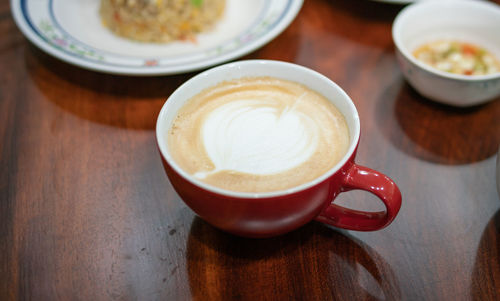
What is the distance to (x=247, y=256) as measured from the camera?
2.75 ft

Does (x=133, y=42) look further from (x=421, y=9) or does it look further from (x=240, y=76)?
(x=421, y=9)

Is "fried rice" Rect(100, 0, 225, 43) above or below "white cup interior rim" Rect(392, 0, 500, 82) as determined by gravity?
below

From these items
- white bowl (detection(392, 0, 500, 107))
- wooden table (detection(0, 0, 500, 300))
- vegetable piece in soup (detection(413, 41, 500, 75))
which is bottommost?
wooden table (detection(0, 0, 500, 300))

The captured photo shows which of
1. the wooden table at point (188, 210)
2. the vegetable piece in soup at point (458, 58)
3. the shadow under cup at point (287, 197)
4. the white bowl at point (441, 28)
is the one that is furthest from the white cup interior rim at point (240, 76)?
the vegetable piece in soup at point (458, 58)

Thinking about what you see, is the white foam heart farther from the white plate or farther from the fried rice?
the fried rice

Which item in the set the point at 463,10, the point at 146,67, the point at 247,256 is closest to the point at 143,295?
the point at 247,256

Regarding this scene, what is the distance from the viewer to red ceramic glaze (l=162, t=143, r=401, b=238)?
678 millimetres

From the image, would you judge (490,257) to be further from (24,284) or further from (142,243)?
(24,284)

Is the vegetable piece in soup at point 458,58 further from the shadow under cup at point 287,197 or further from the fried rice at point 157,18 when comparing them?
the fried rice at point 157,18

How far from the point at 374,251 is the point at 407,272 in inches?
2.7

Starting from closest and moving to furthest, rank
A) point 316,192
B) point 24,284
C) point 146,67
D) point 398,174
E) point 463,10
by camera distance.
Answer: point 316,192, point 24,284, point 398,174, point 146,67, point 463,10

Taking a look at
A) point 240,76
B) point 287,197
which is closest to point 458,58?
point 240,76

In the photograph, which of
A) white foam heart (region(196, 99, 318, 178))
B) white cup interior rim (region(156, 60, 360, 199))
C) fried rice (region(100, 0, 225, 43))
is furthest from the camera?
fried rice (region(100, 0, 225, 43))

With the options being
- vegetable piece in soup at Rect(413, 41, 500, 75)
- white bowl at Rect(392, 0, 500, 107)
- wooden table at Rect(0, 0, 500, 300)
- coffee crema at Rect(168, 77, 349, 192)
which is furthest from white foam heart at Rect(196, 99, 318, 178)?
vegetable piece in soup at Rect(413, 41, 500, 75)
